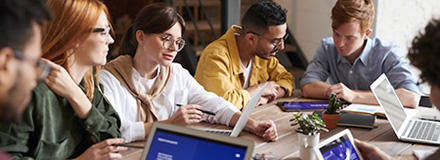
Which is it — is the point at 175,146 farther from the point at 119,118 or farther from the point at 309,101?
the point at 309,101

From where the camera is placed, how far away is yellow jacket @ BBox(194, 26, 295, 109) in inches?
113

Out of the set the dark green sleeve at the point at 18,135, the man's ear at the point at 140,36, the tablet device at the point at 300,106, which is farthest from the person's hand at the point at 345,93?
the dark green sleeve at the point at 18,135

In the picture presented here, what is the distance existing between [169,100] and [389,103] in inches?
40.7

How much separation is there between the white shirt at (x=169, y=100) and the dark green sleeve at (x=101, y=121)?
3.1 inches

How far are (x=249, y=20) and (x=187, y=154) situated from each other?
5.84ft

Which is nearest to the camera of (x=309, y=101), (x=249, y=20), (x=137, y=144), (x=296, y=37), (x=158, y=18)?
(x=137, y=144)

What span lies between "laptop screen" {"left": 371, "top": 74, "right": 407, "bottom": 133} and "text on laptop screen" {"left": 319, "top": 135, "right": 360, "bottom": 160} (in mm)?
494

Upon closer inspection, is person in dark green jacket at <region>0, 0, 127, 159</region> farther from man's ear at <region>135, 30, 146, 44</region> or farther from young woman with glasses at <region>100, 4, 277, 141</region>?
man's ear at <region>135, 30, 146, 44</region>

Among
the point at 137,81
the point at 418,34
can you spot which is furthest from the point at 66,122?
the point at 418,34

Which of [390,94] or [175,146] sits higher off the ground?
[175,146]

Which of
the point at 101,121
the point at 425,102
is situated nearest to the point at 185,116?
the point at 101,121

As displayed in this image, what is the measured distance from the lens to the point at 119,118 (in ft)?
7.20

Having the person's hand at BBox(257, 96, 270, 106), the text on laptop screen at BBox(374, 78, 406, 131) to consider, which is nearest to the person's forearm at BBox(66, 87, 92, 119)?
the person's hand at BBox(257, 96, 270, 106)

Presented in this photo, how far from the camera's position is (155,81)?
2.51 meters
